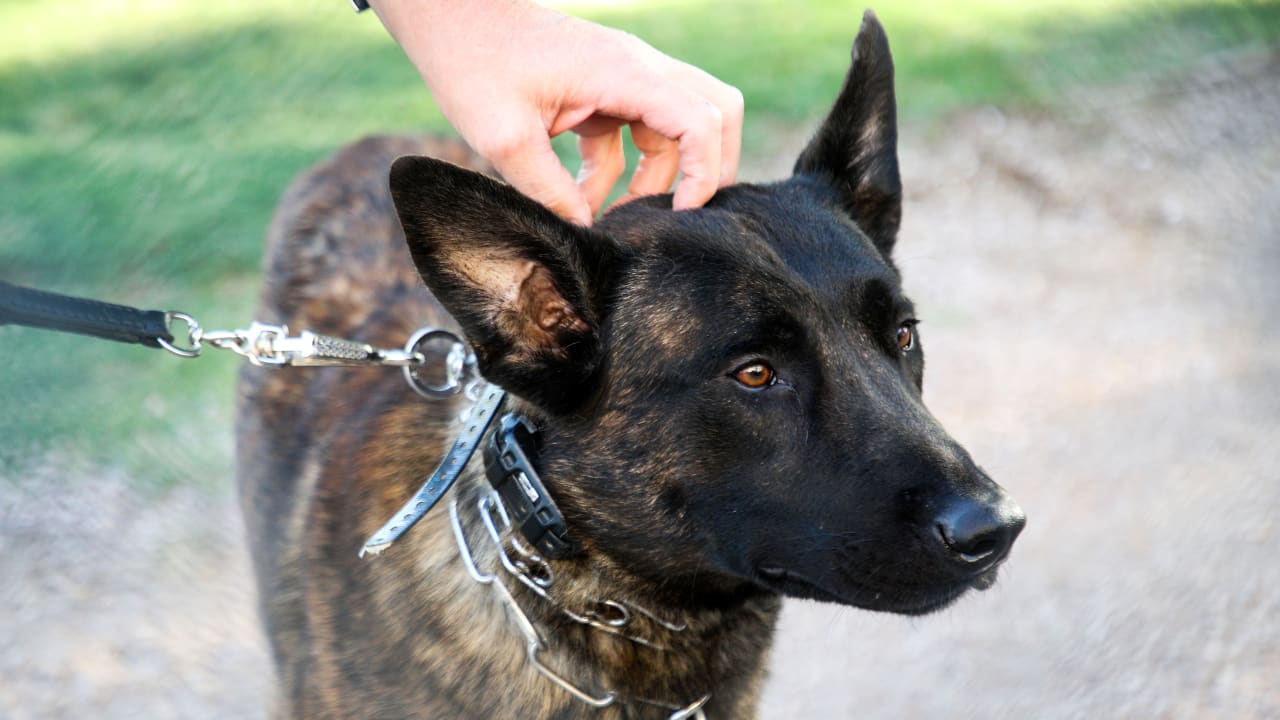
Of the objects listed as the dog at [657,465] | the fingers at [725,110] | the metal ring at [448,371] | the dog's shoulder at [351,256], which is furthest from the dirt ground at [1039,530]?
the fingers at [725,110]

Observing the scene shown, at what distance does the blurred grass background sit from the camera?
571 centimetres

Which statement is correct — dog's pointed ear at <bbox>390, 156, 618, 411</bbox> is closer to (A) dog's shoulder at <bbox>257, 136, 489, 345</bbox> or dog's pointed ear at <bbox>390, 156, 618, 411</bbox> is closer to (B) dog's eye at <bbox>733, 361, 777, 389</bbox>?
(B) dog's eye at <bbox>733, 361, 777, 389</bbox>

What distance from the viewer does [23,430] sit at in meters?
5.29

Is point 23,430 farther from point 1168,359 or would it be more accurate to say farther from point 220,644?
point 1168,359

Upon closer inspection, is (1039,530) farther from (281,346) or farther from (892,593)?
(281,346)

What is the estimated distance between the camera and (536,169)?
8.55ft

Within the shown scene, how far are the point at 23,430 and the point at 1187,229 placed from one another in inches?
259

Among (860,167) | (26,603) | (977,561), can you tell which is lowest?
(26,603)

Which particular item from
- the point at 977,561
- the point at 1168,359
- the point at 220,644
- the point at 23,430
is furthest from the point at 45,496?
the point at 1168,359

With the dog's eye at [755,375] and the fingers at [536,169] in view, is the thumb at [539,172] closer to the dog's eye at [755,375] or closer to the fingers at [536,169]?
the fingers at [536,169]

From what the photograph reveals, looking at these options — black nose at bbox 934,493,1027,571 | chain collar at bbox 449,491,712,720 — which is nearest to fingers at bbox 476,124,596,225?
chain collar at bbox 449,491,712,720

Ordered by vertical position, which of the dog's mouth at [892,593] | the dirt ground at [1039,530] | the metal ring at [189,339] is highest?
the metal ring at [189,339]

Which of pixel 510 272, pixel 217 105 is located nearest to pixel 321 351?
pixel 510 272

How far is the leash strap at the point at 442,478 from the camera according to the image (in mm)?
2449
